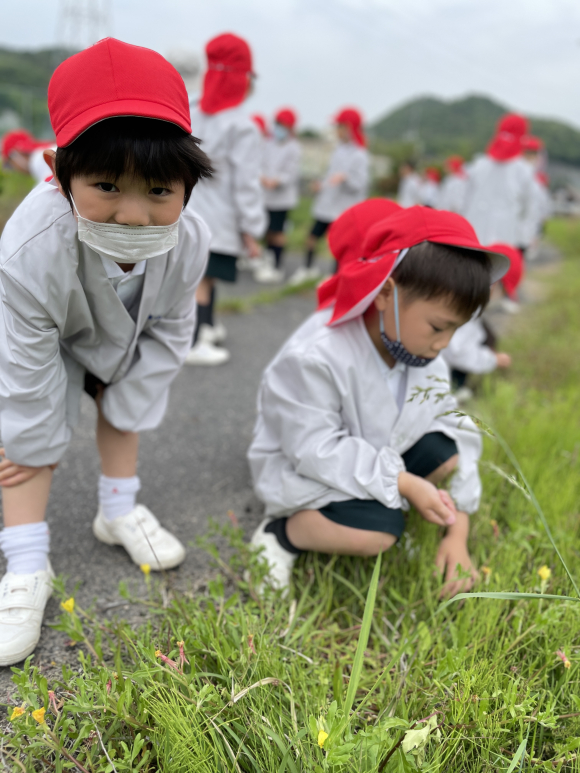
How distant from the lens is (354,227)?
1769 millimetres

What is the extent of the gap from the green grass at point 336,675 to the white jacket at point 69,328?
430mm

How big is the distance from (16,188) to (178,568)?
668cm

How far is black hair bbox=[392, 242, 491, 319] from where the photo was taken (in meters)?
1.54

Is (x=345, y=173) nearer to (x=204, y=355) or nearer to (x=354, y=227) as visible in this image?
(x=204, y=355)

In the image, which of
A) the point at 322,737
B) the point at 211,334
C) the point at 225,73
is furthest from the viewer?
the point at 211,334

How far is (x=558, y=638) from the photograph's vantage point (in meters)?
1.42

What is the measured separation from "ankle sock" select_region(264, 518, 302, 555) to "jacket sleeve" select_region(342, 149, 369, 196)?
487cm

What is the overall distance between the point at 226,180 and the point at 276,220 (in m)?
3.01

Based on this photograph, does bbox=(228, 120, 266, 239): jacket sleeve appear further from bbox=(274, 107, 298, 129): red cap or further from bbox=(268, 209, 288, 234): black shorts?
bbox=(274, 107, 298, 129): red cap

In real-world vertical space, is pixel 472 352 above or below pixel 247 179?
below

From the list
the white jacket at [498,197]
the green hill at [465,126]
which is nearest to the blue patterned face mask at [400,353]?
the white jacket at [498,197]

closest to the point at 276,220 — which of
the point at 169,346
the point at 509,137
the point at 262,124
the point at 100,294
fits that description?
the point at 262,124

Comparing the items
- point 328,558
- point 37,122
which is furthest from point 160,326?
point 37,122

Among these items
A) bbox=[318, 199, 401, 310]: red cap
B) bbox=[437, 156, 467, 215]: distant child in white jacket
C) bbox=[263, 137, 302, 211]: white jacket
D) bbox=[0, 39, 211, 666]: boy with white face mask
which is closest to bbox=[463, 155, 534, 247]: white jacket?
bbox=[263, 137, 302, 211]: white jacket
